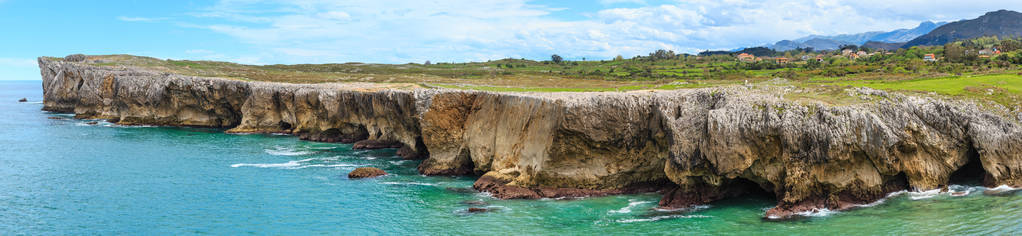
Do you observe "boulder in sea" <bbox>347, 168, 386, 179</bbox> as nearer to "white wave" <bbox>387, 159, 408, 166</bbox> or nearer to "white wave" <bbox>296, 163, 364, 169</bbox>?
"white wave" <bbox>296, 163, 364, 169</bbox>

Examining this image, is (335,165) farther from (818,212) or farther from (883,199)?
(883,199)

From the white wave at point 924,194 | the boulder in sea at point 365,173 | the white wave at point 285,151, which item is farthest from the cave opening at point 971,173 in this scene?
the white wave at point 285,151

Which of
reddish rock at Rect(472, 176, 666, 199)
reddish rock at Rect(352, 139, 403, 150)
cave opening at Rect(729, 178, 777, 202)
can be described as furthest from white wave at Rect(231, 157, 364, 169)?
cave opening at Rect(729, 178, 777, 202)

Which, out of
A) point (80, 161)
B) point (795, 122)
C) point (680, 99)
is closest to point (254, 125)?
point (80, 161)

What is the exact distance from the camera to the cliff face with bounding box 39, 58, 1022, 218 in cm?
2794

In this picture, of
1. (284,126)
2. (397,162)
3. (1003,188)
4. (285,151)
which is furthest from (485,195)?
(284,126)

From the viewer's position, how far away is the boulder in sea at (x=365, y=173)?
42.7 m

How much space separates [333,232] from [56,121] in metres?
80.6

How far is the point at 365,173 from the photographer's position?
4316cm

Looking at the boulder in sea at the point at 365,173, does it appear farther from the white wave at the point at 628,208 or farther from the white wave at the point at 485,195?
the white wave at the point at 628,208

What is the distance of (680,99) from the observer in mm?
33594

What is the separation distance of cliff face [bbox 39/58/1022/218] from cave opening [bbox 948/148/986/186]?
17 cm

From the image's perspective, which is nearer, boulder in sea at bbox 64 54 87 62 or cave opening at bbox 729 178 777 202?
cave opening at bbox 729 178 777 202

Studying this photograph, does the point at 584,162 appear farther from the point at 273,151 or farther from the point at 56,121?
the point at 56,121
